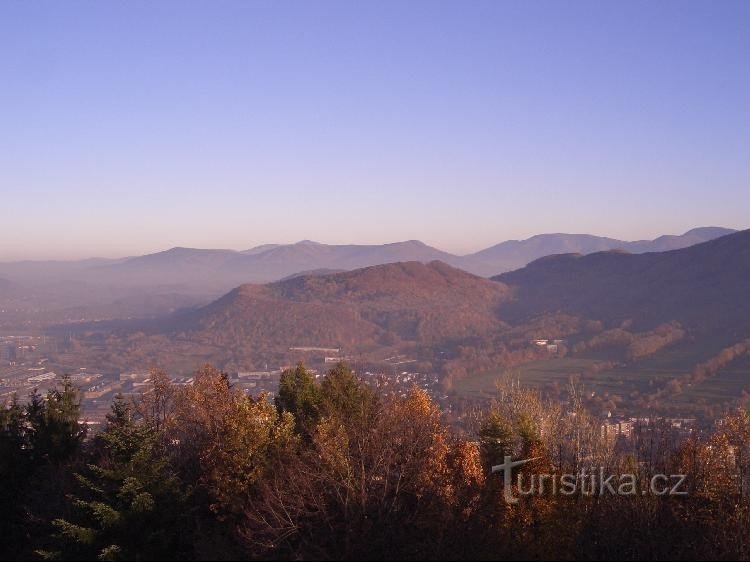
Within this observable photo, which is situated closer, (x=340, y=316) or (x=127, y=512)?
(x=127, y=512)

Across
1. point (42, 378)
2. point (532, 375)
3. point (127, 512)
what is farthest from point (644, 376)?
point (42, 378)

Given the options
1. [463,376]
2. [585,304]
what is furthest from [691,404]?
[585,304]

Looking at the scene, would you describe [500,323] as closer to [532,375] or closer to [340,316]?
[340,316]

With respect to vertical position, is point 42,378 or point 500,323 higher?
point 500,323

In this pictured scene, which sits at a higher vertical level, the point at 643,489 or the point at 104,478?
the point at 104,478

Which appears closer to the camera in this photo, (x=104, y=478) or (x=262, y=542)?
(x=262, y=542)

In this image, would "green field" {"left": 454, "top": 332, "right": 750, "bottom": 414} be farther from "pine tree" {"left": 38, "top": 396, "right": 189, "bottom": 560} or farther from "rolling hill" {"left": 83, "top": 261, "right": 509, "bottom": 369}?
"pine tree" {"left": 38, "top": 396, "right": 189, "bottom": 560}

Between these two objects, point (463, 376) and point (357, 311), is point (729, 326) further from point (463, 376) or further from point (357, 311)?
point (357, 311)

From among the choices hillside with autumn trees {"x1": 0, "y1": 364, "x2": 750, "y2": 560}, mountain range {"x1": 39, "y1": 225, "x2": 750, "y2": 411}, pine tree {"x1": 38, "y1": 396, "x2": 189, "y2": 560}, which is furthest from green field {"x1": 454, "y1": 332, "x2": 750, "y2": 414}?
pine tree {"x1": 38, "y1": 396, "x2": 189, "y2": 560}

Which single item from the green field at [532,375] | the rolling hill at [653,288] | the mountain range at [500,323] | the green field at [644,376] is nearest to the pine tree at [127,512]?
the green field at [644,376]

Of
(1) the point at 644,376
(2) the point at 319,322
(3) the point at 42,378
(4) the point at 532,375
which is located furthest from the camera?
(2) the point at 319,322

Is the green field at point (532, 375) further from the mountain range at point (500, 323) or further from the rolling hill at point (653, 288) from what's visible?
the rolling hill at point (653, 288)
